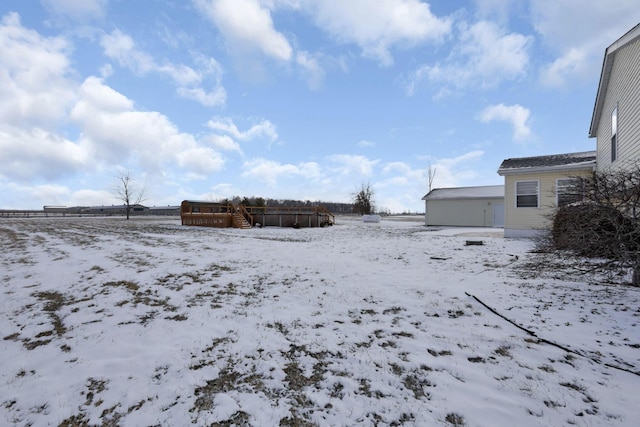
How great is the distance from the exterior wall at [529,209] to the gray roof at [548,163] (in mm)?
318

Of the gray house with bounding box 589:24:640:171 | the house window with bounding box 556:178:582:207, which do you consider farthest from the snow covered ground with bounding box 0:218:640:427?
the gray house with bounding box 589:24:640:171

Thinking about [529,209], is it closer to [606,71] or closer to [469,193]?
[606,71]

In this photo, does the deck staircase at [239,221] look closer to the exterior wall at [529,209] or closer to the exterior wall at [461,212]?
the exterior wall at [461,212]

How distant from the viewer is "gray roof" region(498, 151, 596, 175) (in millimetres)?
12612

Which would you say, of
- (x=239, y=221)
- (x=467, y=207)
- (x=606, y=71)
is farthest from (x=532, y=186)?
(x=239, y=221)

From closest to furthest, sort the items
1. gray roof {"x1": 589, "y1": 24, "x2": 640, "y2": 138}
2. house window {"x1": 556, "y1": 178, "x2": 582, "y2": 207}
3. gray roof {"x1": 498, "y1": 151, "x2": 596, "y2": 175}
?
house window {"x1": 556, "y1": 178, "x2": 582, "y2": 207} < gray roof {"x1": 589, "y1": 24, "x2": 640, "y2": 138} < gray roof {"x1": 498, "y1": 151, "x2": 596, "y2": 175}

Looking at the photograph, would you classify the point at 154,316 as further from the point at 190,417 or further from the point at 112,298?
the point at 190,417

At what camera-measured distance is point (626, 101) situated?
27.8ft

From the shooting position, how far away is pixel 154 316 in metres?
4.39

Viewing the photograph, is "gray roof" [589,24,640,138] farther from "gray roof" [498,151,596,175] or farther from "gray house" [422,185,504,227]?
"gray house" [422,185,504,227]

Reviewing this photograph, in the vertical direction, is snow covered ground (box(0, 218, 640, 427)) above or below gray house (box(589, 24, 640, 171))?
below

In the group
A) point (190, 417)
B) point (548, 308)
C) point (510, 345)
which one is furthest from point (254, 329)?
point (548, 308)

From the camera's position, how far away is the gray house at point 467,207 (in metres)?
23.8

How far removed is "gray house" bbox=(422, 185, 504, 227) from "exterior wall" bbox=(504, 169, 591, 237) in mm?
9927
